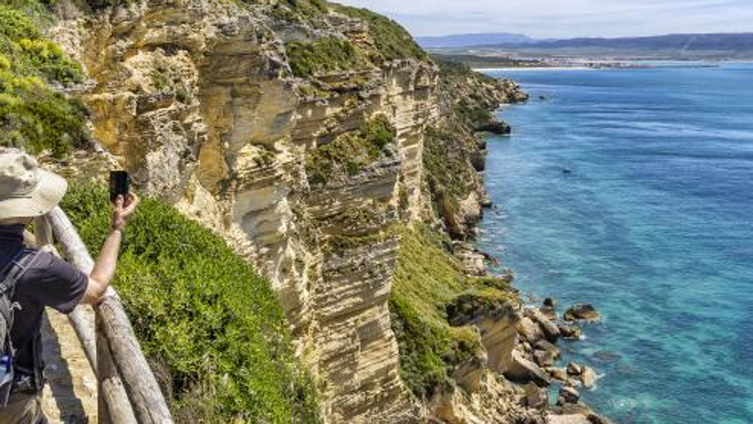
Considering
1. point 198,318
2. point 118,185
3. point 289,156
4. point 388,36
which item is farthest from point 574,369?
point 118,185

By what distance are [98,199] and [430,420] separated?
2114 centimetres

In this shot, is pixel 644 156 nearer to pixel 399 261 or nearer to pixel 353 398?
pixel 399 261

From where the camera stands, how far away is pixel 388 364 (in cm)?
2794

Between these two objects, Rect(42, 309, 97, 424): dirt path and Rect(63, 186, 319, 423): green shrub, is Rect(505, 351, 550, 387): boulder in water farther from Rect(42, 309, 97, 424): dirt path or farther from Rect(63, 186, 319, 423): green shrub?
Rect(42, 309, 97, 424): dirt path

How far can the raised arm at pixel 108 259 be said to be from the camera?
20.3 ft

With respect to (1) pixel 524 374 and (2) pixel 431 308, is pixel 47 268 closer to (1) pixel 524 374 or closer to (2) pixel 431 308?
(2) pixel 431 308

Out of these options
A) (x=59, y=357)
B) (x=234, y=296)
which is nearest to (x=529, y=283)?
(x=234, y=296)

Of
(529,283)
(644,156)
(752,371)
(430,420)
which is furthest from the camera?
(644,156)

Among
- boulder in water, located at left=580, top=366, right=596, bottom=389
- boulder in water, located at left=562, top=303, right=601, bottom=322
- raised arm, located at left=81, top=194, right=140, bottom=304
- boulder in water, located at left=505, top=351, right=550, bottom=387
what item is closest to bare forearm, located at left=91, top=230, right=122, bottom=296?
raised arm, located at left=81, top=194, right=140, bottom=304

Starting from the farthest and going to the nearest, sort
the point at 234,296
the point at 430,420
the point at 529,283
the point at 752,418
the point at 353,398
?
the point at 529,283, the point at 752,418, the point at 430,420, the point at 353,398, the point at 234,296

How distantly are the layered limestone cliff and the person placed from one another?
10351 mm

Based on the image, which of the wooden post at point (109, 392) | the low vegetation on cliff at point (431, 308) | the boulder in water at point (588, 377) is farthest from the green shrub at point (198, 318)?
the boulder in water at point (588, 377)

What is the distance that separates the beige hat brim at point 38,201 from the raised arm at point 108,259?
73cm

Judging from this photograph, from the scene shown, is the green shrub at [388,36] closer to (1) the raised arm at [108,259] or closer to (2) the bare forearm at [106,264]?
(1) the raised arm at [108,259]
